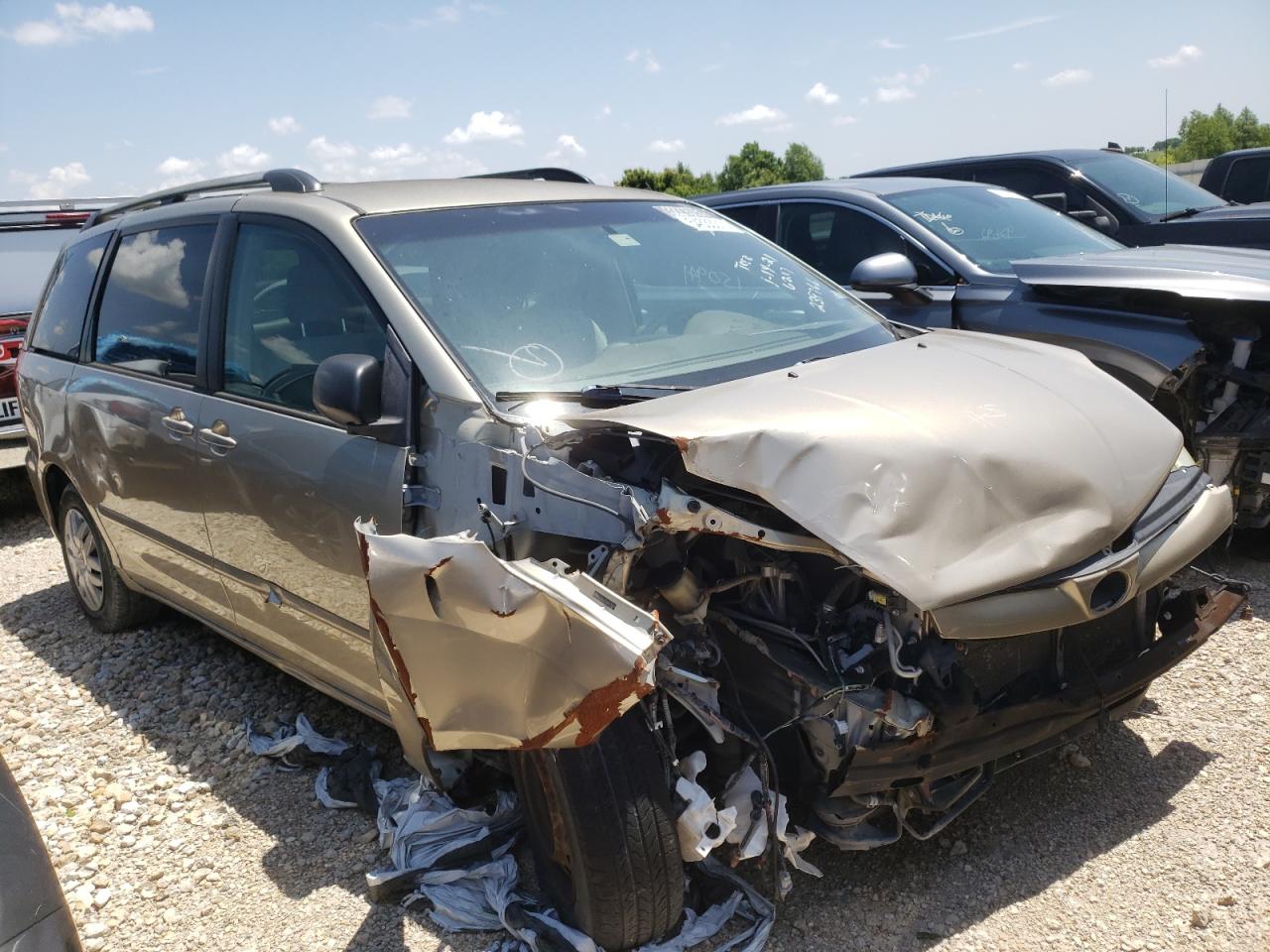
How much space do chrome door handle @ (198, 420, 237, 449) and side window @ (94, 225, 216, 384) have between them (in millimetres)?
314

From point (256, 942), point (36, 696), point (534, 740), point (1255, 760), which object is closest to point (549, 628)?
point (534, 740)

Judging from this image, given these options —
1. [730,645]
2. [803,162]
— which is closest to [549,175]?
[730,645]

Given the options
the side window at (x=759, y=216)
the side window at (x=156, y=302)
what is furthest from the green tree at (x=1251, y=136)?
the side window at (x=156, y=302)

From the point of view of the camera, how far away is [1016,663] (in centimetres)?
263

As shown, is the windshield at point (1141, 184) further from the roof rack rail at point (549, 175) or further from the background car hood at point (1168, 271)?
the roof rack rail at point (549, 175)

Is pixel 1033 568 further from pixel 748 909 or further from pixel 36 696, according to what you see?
pixel 36 696

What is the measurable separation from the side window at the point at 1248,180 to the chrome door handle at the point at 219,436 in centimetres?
1075

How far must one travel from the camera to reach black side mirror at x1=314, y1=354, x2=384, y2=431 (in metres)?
2.79

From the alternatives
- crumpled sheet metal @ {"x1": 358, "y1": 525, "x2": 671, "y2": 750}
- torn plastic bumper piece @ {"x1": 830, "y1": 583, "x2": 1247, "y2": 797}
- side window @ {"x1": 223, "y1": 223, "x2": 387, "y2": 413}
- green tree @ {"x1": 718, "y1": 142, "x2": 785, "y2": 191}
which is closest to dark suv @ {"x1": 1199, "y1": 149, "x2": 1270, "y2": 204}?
torn plastic bumper piece @ {"x1": 830, "y1": 583, "x2": 1247, "y2": 797}

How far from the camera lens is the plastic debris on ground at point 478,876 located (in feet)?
8.61

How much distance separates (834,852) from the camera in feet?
9.82

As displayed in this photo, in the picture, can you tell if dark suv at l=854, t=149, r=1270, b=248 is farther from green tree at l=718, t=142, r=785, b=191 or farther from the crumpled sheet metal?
green tree at l=718, t=142, r=785, b=191

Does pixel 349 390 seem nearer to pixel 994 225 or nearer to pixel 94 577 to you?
pixel 94 577

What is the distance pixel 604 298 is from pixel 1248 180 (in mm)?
10108
